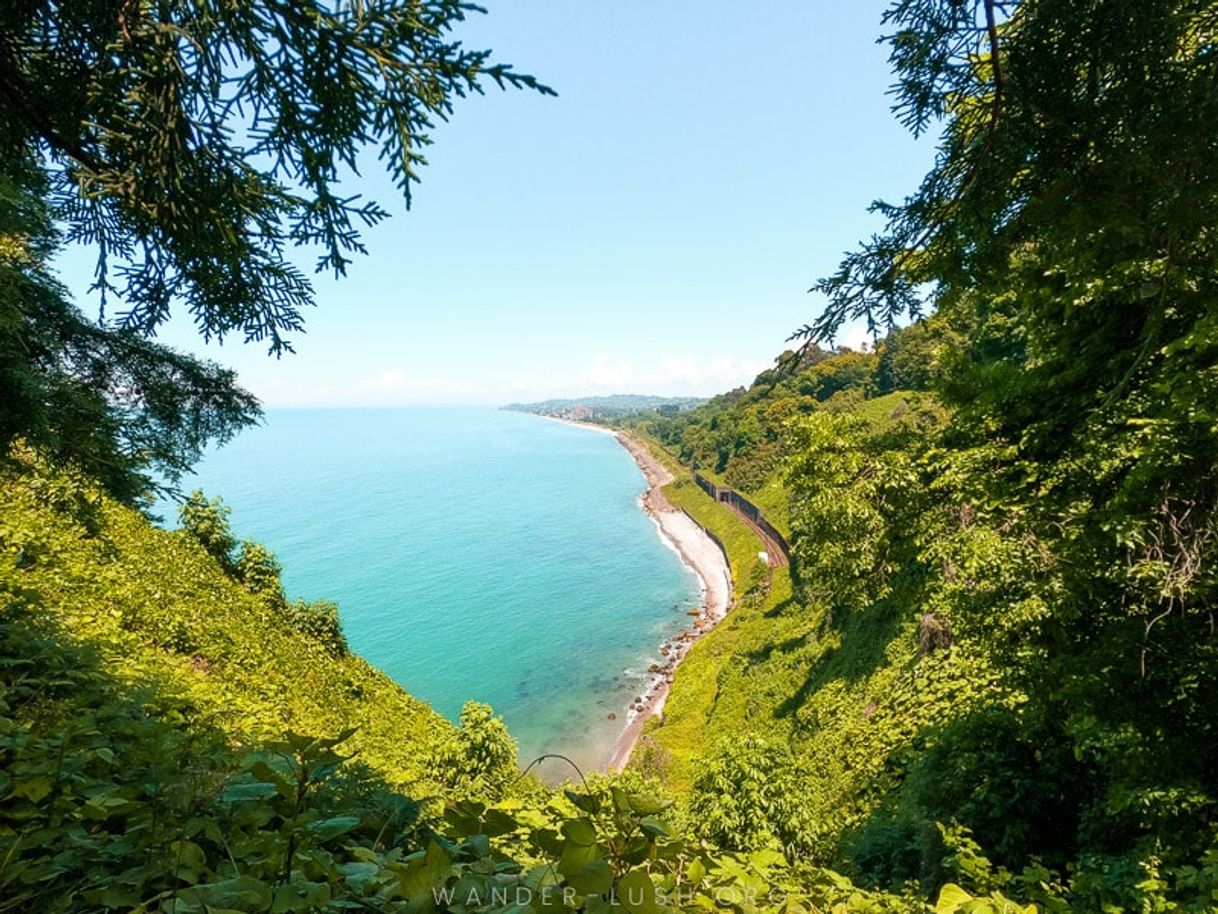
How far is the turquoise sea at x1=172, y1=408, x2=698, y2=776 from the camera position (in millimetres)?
32062

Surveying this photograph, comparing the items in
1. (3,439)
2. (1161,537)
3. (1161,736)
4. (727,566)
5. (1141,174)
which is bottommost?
(727,566)

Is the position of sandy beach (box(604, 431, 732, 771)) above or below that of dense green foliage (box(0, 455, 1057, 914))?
below

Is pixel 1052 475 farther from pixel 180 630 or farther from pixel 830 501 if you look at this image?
pixel 180 630

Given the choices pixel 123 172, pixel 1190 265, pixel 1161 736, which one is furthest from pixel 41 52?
pixel 1161 736

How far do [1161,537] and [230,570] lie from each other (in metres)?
20.9

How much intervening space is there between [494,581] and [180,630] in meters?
42.9

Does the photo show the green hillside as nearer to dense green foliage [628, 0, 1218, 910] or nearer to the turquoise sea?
dense green foliage [628, 0, 1218, 910]

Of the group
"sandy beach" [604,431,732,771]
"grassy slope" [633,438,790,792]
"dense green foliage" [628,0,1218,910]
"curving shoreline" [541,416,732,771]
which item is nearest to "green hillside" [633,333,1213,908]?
"dense green foliage" [628,0,1218,910]

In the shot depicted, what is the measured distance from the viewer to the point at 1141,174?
7.98ft

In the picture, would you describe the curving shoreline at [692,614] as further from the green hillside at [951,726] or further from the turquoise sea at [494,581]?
the green hillside at [951,726]

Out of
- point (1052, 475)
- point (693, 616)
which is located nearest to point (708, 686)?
point (693, 616)

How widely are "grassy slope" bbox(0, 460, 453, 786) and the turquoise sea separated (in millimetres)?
2461

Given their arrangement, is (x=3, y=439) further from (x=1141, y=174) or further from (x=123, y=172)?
(x=1141, y=174)

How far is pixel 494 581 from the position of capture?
51156 mm
